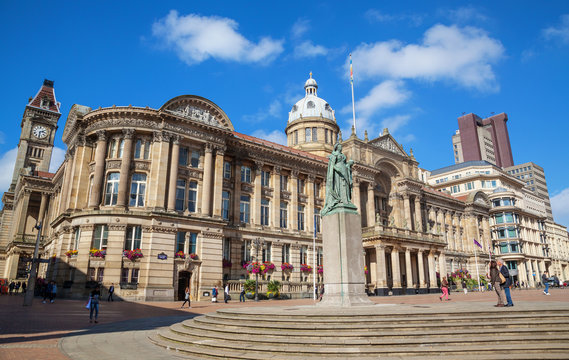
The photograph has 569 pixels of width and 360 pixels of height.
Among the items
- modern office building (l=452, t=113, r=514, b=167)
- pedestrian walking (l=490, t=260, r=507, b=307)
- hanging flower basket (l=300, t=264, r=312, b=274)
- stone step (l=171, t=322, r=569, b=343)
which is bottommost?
stone step (l=171, t=322, r=569, b=343)

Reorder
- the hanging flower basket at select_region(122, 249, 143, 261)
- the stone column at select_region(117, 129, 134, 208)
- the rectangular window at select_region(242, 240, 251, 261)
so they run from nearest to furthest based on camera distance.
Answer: the hanging flower basket at select_region(122, 249, 143, 261) → the stone column at select_region(117, 129, 134, 208) → the rectangular window at select_region(242, 240, 251, 261)

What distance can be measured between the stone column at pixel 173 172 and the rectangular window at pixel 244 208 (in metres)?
8.98

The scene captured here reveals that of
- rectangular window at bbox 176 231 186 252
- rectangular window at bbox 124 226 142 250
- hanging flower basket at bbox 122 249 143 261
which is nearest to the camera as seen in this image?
hanging flower basket at bbox 122 249 143 261

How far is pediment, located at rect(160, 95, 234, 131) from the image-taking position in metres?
38.7

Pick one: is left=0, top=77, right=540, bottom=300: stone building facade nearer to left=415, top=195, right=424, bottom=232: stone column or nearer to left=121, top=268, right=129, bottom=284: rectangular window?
left=121, top=268, right=129, bottom=284: rectangular window

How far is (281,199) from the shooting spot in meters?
47.7

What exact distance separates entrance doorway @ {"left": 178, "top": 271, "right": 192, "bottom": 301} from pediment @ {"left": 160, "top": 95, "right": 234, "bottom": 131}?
15548 millimetres

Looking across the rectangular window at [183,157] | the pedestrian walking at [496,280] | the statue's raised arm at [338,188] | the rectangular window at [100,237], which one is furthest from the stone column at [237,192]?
the pedestrian walking at [496,280]

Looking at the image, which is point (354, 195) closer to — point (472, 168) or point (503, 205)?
point (503, 205)

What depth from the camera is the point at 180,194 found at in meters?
38.5

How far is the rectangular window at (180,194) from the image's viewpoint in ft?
125

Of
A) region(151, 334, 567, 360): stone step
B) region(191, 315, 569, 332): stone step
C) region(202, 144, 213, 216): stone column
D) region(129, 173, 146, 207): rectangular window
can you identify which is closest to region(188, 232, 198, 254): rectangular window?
region(202, 144, 213, 216): stone column

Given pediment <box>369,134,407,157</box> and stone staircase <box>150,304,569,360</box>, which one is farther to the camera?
pediment <box>369,134,407,157</box>

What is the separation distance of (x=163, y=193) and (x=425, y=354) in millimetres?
31195
